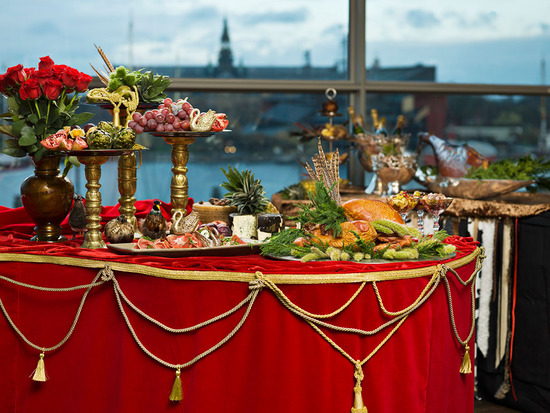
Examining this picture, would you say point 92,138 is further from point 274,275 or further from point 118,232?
point 274,275

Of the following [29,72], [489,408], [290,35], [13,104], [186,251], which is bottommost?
[489,408]

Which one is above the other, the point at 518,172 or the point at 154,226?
the point at 518,172

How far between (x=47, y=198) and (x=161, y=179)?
1.95 meters

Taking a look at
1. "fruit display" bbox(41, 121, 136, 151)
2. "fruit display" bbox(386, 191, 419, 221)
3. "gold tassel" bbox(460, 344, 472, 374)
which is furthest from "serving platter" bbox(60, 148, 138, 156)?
"gold tassel" bbox(460, 344, 472, 374)

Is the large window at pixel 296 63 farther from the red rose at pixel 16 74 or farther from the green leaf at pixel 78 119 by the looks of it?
the red rose at pixel 16 74

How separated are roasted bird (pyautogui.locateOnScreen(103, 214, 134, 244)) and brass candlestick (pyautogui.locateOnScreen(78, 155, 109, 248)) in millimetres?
30

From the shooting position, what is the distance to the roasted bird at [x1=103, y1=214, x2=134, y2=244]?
216 centimetres

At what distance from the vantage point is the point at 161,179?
420cm

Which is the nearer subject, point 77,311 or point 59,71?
point 77,311

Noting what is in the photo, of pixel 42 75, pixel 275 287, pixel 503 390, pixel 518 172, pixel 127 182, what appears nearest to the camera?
pixel 275 287

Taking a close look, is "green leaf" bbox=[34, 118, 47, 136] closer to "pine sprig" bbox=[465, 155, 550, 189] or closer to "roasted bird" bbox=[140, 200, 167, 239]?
"roasted bird" bbox=[140, 200, 167, 239]

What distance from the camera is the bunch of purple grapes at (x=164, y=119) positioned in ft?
7.41

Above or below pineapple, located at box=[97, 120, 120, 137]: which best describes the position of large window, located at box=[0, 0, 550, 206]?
above

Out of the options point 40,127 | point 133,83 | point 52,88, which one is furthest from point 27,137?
point 133,83
